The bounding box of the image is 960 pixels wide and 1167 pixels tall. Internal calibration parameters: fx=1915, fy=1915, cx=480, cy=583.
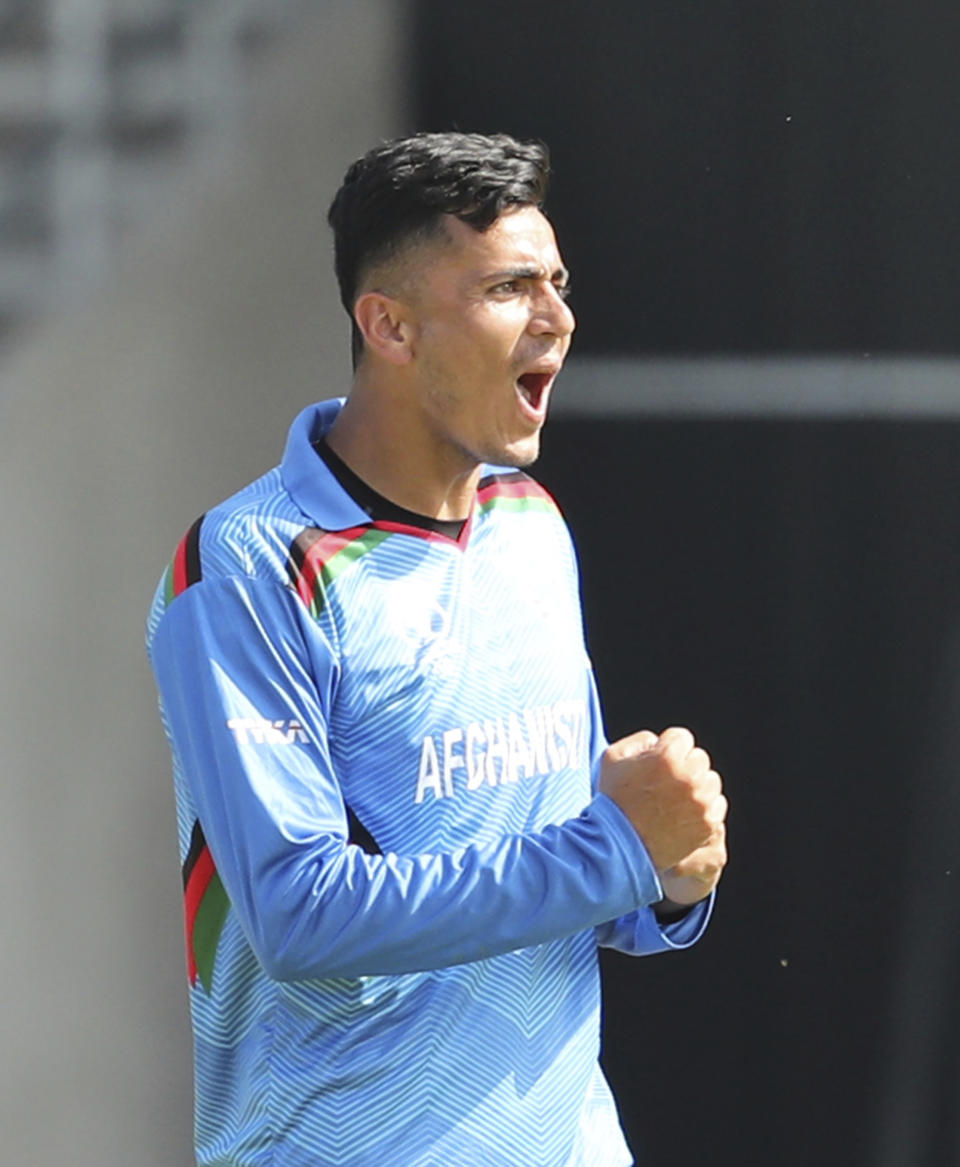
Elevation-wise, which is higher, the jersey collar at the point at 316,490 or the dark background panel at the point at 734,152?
the dark background panel at the point at 734,152

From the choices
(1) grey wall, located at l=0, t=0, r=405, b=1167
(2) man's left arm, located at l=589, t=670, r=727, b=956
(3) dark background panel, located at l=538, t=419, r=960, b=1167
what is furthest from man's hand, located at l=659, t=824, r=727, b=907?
(1) grey wall, located at l=0, t=0, r=405, b=1167

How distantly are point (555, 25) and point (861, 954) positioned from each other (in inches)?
68.2

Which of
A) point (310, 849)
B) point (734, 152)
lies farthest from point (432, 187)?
point (734, 152)

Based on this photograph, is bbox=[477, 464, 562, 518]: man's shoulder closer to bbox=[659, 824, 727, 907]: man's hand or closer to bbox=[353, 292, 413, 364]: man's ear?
bbox=[353, 292, 413, 364]: man's ear

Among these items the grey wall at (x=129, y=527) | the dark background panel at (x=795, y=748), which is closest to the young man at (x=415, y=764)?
the dark background panel at (x=795, y=748)

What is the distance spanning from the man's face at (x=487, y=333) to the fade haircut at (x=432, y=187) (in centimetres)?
2

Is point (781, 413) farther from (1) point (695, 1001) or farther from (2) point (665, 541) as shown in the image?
(1) point (695, 1001)

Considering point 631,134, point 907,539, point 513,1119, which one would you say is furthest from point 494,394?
point 631,134

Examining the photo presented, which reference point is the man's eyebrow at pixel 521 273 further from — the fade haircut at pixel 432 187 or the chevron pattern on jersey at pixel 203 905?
the chevron pattern on jersey at pixel 203 905

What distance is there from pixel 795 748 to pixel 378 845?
1240mm

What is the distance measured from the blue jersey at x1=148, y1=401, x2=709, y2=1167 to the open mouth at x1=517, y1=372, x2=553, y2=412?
0.18 meters

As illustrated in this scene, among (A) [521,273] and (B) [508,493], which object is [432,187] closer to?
(A) [521,273]

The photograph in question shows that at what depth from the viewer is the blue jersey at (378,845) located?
77.4 inches

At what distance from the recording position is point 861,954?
311 cm
